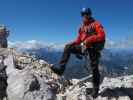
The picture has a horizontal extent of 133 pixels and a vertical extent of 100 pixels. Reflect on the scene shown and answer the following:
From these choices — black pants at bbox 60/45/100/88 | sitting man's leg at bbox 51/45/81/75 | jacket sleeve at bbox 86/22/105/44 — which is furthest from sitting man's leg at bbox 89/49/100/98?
sitting man's leg at bbox 51/45/81/75

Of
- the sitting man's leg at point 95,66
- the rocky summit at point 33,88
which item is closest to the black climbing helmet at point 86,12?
the sitting man's leg at point 95,66

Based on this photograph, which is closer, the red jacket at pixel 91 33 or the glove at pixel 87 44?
the red jacket at pixel 91 33

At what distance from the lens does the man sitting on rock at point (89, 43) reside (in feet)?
48.7

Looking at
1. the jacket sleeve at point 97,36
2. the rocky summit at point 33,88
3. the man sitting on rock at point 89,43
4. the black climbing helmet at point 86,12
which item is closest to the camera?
the rocky summit at point 33,88

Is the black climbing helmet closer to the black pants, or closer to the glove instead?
the glove

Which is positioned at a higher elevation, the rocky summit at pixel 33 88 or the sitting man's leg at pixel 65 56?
the sitting man's leg at pixel 65 56

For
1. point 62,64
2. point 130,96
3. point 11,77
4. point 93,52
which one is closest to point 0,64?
point 11,77

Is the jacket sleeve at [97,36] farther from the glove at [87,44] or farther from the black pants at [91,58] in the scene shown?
the black pants at [91,58]

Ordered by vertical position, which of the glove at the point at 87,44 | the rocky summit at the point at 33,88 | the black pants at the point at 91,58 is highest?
the glove at the point at 87,44

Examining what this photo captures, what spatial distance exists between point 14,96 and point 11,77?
1.57 metres

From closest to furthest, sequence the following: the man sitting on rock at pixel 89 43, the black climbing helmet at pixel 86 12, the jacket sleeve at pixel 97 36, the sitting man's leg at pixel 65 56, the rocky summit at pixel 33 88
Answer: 1. the rocky summit at pixel 33 88
2. the jacket sleeve at pixel 97 36
3. the man sitting on rock at pixel 89 43
4. the black climbing helmet at pixel 86 12
5. the sitting man's leg at pixel 65 56

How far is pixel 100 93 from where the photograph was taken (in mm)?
16047

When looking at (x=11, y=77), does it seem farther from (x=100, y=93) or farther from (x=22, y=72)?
(x=100, y=93)

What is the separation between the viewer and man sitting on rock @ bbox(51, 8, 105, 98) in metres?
14.9
